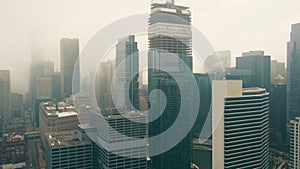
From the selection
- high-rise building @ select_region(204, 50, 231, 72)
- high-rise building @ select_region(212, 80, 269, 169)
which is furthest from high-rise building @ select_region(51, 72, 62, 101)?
high-rise building @ select_region(212, 80, 269, 169)

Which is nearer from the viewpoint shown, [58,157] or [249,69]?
[58,157]

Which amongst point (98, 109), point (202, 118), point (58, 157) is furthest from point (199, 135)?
point (58, 157)

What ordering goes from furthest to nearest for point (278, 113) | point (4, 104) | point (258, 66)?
point (258, 66), point (278, 113), point (4, 104)

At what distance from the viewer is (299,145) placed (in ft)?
14.6

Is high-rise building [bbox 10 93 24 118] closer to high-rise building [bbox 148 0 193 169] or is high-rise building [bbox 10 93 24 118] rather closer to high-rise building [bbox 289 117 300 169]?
high-rise building [bbox 148 0 193 169]

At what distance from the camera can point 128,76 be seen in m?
5.42

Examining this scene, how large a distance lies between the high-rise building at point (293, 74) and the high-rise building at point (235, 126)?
4.44m

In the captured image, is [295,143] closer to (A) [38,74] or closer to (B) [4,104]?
(A) [38,74]

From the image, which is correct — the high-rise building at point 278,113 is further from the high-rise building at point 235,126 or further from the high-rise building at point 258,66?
the high-rise building at point 235,126

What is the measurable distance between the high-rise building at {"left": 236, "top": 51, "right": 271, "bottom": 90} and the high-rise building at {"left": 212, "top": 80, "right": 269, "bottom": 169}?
4.30 meters

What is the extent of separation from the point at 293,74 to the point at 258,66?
1.15 meters

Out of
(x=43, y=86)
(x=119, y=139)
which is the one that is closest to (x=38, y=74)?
(x=43, y=86)

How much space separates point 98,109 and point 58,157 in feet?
3.80

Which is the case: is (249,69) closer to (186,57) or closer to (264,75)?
(264,75)
